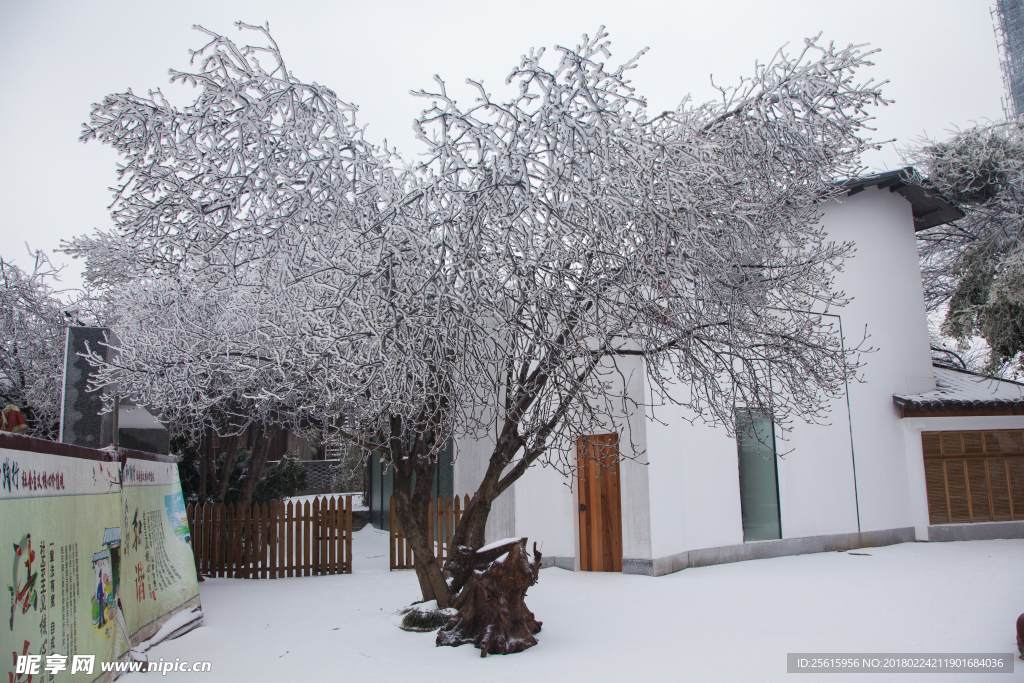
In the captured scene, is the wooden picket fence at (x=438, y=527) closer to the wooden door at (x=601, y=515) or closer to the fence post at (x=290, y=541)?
the fence post at (x=290, y=541)

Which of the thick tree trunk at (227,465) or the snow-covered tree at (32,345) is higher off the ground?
the snow-covered tree at (32,345)

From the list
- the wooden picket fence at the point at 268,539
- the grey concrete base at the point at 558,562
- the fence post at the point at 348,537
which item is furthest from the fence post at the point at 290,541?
the grey concrete base at the point at 558,562

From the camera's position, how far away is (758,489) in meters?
10.6

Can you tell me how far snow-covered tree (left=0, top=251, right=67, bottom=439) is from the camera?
1162 centimetres

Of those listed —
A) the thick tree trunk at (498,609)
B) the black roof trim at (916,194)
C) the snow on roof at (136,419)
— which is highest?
the black roof trim at (916,194)

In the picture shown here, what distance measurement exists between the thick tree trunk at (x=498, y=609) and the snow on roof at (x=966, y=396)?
387 inches

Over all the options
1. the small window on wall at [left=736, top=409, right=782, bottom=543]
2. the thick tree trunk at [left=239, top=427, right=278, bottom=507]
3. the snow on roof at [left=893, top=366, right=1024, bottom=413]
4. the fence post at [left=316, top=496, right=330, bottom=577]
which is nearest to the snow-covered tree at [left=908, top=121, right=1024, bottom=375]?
the snow on roof at [left=893, top=366, right=1024, bottom=413]

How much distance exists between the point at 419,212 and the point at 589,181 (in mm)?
1532

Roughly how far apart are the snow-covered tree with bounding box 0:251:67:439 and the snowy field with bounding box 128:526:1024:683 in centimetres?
521

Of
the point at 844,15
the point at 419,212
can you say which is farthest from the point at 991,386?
the point at 419,212

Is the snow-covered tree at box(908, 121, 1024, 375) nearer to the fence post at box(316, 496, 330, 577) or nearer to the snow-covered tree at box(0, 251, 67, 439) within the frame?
the fence post at box(316, 496, 330, 577)

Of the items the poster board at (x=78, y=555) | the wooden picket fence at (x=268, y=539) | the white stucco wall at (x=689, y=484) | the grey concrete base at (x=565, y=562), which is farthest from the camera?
the wooden picket fence at (x=268, y=539)

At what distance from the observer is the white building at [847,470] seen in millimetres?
9547

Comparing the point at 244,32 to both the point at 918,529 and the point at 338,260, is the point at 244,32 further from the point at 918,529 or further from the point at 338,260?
the point at 918,529
